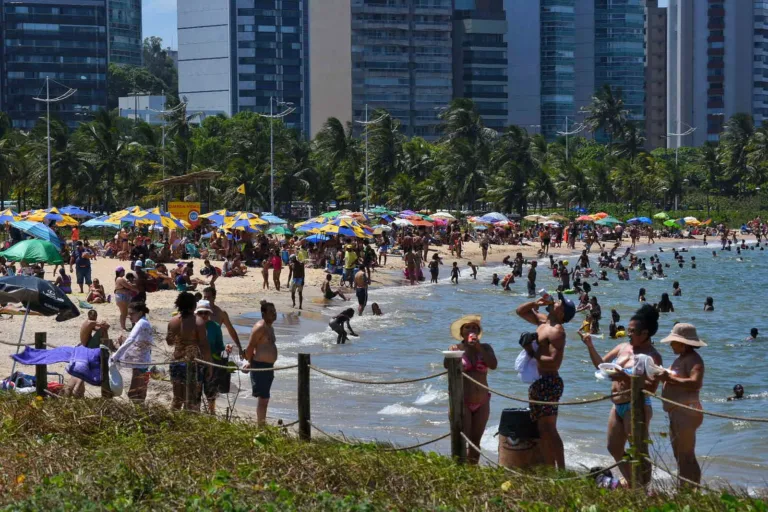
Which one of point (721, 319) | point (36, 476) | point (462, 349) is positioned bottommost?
point (721, 319)

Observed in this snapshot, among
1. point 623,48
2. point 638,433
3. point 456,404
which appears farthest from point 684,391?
point 623,48

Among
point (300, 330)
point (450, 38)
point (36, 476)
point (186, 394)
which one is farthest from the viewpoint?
point (450, 38)

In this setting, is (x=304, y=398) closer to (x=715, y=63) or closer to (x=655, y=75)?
(x=715, y=63)

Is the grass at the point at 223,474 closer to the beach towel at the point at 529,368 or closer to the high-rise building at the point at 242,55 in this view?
the beach towel at the point at 529,368

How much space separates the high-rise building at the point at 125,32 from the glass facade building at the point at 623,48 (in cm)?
7544

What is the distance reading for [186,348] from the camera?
399 inches

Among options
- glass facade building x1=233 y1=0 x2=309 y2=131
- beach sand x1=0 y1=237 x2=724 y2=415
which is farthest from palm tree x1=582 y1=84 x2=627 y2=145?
glass facade building x1=233 y1=0 x2=309 y2=131

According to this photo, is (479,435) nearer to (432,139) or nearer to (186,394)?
(186,394)

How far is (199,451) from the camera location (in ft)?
27.1

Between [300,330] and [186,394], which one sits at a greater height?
[186,394]

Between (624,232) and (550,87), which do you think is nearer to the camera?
(624,232)

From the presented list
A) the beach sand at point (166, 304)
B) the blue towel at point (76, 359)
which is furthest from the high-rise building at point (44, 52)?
the blue towel at point (76, 359)

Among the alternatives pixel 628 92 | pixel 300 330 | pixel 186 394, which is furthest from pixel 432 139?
pixel 186 394

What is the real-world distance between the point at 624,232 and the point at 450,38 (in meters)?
53.1
